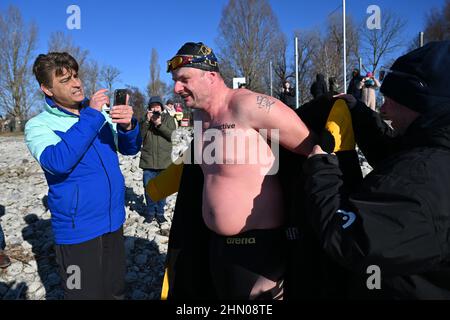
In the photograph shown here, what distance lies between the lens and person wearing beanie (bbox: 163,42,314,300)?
1966 millimetres

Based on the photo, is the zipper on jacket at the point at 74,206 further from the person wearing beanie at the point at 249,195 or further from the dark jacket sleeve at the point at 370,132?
the dark jacket sleeve at the point at 370,132

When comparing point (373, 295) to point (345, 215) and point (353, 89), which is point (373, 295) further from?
point (353, 89)

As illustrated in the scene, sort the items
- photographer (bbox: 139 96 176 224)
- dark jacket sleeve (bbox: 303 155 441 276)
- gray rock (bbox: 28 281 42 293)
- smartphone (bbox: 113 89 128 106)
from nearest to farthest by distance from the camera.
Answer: dark jacket sleeve (bbox: 303 155 441 276) → smartphone (bbox: 113 89 128 106) → gray rock (bbox: 28 281 42 293) → photographer (bbox: 139 96 176 224)

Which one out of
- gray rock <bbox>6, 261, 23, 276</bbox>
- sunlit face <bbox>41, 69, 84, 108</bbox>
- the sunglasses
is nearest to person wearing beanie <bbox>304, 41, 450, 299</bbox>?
the sunglasses

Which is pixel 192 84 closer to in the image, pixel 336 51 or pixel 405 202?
pixel 405 202

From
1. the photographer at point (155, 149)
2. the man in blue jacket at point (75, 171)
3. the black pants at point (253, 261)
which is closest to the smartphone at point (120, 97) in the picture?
the man in blue jacket at point (75, 171)

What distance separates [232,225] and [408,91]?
1.19 metres

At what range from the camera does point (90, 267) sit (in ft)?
7.79

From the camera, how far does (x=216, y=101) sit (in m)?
2.26

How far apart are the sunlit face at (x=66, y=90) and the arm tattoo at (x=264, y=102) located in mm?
1313

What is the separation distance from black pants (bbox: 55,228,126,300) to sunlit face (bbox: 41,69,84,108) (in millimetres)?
1005

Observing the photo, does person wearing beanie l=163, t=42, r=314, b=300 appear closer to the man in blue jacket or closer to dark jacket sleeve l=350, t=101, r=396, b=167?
dark jacket sleeve l=350, t=101, r=396, b=167

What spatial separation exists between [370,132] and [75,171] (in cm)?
191

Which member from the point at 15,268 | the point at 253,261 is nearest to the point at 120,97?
the point at 253,261
